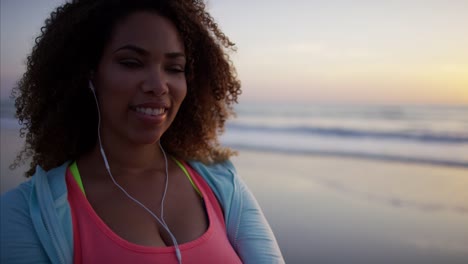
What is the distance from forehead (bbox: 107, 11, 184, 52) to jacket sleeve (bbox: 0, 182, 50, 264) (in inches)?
33.4

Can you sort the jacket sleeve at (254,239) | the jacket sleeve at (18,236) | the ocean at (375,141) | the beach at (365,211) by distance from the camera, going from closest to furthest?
1. the jacket sleeve at (18,236)
2. the jacket sleeve at (254,239)
3. the beach at (365,211)
4. the ocean at (375,141)

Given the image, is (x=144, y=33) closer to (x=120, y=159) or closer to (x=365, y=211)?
(x=120, y=159)

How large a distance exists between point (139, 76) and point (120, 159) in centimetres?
48

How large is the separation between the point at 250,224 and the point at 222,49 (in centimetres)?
116

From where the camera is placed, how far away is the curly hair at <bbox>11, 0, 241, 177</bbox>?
1.99 m

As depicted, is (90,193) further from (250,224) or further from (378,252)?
(378,252)

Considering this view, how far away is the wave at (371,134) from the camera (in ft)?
34.8

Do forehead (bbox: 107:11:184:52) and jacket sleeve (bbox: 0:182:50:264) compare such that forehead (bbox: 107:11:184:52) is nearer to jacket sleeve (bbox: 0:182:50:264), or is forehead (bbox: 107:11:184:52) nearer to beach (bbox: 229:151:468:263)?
jacket sleeve (bbox: 0:182:50:264)

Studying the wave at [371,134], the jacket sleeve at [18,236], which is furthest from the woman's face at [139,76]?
the wave at [371,134]

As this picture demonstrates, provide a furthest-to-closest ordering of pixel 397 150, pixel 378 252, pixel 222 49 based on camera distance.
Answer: pixel 397 150
pixel 378 252
pixel 222 49

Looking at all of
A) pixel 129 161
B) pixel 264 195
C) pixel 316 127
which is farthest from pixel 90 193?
pixel 316 127

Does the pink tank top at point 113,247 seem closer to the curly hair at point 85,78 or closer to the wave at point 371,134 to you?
the curly hair at point 85,78

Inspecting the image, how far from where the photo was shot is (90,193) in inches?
72.0

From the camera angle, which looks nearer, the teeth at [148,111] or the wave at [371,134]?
the teeth at [148,111]
